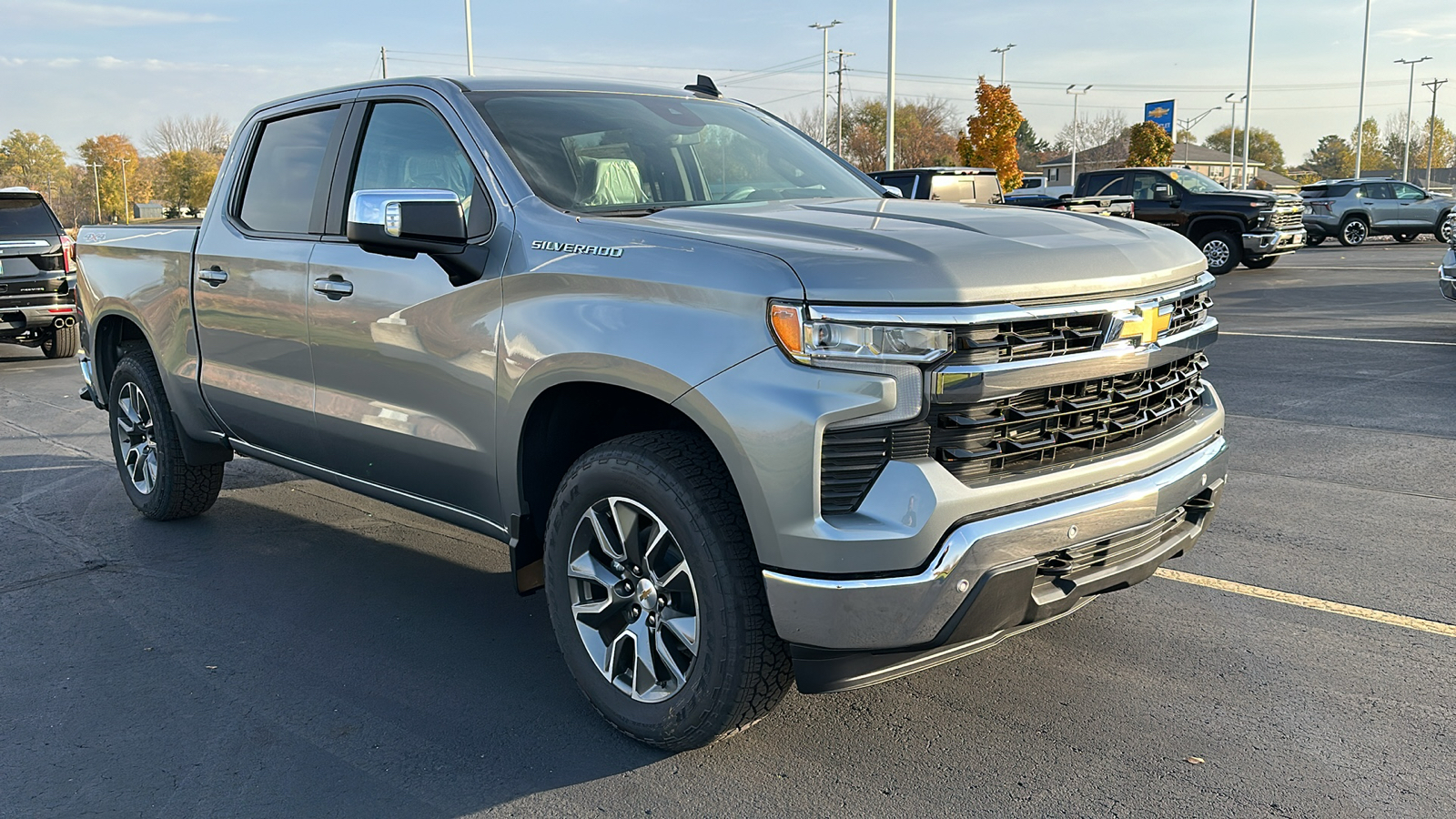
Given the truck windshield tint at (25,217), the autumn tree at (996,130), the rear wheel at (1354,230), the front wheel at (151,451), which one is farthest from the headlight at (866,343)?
the autumn tree at (996,130)

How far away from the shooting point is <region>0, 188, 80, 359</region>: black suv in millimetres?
12234

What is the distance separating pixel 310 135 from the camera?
4.59 metres

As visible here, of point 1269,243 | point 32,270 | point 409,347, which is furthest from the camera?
point 1269,243

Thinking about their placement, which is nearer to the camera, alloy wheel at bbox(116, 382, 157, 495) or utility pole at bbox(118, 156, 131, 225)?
alloy wheel at bbox(116, 382, 157, 495)

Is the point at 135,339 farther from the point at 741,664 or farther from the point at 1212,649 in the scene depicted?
the point at 1212,649

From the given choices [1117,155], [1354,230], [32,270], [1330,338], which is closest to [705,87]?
[1330,338]

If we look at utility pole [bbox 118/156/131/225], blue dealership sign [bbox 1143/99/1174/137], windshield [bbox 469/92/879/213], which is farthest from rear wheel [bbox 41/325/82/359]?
utility pole [bbox 118/156/131/225]

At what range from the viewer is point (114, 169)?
114 meters

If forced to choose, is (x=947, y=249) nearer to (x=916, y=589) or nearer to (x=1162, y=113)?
(x=916, y=589)

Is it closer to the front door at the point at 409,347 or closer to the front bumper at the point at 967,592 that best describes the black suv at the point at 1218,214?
the front door at the point at 409,347

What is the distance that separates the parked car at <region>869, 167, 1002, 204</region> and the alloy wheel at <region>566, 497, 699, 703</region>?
Answer: 15.1 metres

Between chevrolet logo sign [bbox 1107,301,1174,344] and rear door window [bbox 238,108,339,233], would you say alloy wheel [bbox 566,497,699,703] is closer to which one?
chevrolet logo sign [bbox 1107,301,1174,344]

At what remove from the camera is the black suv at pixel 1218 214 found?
19.5 metres

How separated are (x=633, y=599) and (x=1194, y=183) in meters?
20.1
